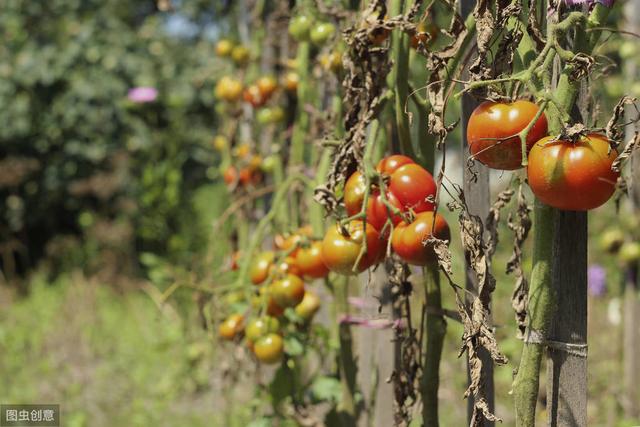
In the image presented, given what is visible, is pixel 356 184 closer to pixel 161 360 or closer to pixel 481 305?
pixel 481 305

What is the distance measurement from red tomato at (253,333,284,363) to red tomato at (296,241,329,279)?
6.9 inches

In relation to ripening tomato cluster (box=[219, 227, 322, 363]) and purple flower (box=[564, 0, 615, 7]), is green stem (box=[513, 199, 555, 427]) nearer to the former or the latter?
purple flower (box=[564, 0, 615, 7])

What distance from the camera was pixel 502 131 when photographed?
2.78 ft

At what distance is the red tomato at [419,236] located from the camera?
1020 millimetres

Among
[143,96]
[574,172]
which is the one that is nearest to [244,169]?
[574,172]

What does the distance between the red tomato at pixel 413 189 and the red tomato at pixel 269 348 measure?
22.5 inches

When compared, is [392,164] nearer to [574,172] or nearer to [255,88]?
[574,172]

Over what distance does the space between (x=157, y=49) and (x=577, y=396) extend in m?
5.88

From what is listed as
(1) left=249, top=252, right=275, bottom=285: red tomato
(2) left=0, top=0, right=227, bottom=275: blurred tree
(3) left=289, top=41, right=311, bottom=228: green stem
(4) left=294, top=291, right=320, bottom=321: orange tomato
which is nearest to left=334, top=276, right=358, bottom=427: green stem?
(4) left=294, top=291, right=320, bottom=321: orange tomato

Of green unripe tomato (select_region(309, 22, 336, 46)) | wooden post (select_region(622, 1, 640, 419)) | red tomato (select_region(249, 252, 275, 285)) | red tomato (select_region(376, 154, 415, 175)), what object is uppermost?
green unripe tomato (select_region(309, 22, 336, 46))

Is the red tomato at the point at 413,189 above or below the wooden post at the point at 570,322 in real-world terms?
above

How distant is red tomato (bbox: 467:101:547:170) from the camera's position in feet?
2.78

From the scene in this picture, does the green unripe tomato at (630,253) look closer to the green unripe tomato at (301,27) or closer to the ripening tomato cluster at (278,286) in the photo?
the ripening tomato cluster at (278,286)

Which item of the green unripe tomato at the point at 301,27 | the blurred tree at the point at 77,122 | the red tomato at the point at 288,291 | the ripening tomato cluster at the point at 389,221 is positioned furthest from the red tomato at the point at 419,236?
the blurred tree at the point at 77,122
